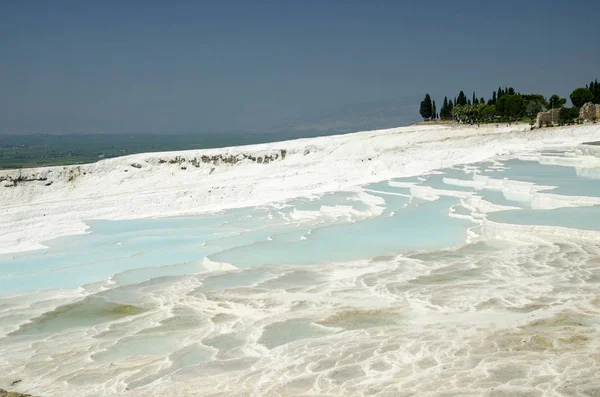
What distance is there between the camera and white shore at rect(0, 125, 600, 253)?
19141mm

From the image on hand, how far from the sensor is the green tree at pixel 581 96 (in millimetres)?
41219

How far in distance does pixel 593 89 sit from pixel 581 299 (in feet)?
138

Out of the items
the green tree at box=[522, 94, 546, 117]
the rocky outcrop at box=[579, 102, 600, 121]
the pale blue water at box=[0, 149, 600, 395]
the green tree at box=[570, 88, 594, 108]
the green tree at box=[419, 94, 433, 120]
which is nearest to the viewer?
the pale blue water at box=[0, 149, 600, 395]

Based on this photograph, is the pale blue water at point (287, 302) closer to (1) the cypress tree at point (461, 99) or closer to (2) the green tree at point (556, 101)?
(2) the green tree at point (556, 101)

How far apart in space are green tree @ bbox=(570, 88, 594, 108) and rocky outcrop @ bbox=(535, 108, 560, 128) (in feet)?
31.9

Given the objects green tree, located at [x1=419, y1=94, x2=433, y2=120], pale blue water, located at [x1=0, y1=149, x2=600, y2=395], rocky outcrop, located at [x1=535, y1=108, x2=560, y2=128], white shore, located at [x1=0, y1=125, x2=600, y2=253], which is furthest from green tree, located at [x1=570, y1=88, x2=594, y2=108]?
pale blue water, located at [x1=0, y1=149, x2=600, y2=395]

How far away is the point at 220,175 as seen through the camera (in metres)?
29.4

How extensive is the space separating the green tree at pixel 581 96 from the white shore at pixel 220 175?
11.8 meters

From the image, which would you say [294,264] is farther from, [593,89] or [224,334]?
[593,89]

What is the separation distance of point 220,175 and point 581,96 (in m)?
27.5

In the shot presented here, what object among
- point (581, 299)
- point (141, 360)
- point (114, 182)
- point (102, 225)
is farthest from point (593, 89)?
point (141, 360)

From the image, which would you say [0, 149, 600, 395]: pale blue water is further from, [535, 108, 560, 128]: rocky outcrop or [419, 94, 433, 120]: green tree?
[419, 94, 433, 120]: green tree

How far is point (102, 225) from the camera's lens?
1731cm

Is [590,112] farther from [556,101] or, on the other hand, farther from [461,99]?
[461,99]
